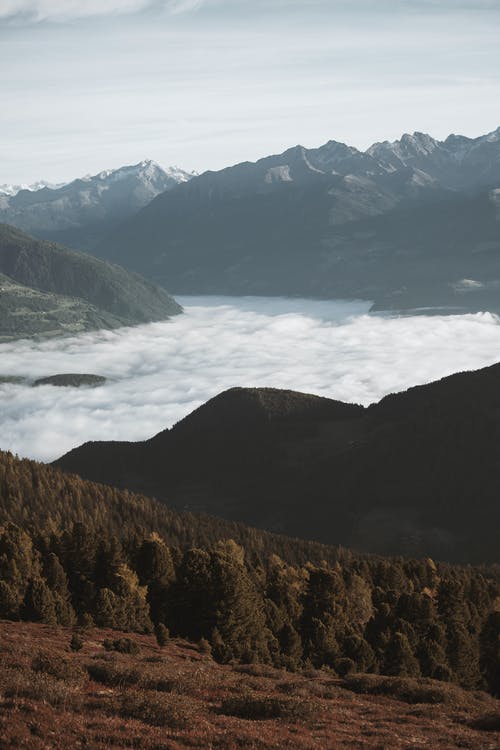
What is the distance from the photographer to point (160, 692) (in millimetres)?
59500

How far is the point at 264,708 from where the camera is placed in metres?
58.7

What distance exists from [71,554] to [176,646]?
3066cm

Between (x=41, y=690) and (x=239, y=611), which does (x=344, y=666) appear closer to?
(x=239, y=611)

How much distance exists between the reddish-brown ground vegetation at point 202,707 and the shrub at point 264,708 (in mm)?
80

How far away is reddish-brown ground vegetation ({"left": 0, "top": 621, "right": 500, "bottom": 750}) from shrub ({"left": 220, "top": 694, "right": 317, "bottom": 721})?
8cm

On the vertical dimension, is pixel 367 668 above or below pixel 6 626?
below

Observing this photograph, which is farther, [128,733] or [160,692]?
[160,692]

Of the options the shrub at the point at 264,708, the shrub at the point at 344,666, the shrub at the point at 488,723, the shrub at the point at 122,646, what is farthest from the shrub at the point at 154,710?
the shrub at the point at 344,666

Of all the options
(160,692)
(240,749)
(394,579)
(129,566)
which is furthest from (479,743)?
(394,579)

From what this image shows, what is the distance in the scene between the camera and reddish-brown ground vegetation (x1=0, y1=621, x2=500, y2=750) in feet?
155

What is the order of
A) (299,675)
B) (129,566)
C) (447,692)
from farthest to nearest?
(129,566) < (299,675) < (447,692)

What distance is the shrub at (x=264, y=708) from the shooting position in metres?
58.2

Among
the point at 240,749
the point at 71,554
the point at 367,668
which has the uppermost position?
the point at 71,554

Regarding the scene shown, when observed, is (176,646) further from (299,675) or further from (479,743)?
(479,743)
